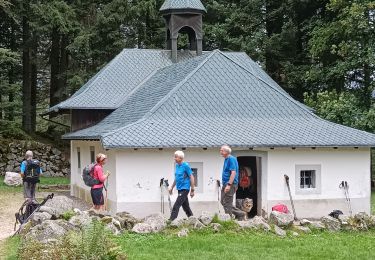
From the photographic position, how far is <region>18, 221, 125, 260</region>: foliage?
942cm

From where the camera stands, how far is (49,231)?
11.4m

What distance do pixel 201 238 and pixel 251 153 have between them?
6241mm

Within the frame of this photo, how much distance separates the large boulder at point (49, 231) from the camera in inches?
439

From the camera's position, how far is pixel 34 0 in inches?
1315

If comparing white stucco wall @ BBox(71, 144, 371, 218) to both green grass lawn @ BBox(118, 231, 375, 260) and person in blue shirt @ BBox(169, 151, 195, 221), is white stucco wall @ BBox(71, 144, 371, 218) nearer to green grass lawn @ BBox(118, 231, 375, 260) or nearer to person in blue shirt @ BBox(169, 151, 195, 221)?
person in blue shirt @ BBox(169, 151, 195, 221)

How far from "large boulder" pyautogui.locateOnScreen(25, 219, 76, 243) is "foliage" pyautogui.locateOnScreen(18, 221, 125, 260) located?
0.70 meters

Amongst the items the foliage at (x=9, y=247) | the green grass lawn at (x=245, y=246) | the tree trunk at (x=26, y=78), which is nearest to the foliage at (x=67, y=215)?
the foliage at (x=9, y=247)

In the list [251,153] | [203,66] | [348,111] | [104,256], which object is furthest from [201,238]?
[348,111]

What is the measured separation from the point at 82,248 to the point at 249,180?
10.2 meters

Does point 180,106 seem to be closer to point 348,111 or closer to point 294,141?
point 294,141

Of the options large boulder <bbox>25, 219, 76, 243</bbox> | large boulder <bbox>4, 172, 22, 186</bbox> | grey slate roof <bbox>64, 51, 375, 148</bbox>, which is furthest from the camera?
large boulder <bbox>4, 172, 22, 186</bbox>

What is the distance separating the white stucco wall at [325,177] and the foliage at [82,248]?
899cm

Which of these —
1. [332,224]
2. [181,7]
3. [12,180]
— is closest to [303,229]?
[332,224]

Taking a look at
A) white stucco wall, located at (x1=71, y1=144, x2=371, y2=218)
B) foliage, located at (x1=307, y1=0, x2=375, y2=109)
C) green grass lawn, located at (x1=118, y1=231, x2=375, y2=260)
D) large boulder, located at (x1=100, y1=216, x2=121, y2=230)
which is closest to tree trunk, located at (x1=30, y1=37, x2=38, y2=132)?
foliage, located at (x1=307, y1=0, x2=375, y2=109)
